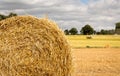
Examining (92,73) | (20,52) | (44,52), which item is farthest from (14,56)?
(92,73)

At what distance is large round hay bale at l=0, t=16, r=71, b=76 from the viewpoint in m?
8.16

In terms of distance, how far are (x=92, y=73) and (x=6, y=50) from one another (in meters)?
4.66

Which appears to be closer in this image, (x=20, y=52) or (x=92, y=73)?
(x=20, y=52)

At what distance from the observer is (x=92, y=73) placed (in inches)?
480

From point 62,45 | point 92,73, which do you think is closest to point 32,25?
point 62,45

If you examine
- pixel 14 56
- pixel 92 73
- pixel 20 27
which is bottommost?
pixel 92 73

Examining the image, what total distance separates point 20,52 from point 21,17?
889 millimetres

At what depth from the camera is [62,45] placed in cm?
849

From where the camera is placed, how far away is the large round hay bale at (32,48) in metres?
8.16

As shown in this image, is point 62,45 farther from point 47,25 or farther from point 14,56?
point 14,56

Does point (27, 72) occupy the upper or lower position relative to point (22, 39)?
lower

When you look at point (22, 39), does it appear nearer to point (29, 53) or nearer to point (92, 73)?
point (29, 53)

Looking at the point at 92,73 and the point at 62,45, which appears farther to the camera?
the point at 92,73

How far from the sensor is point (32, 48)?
840cm
